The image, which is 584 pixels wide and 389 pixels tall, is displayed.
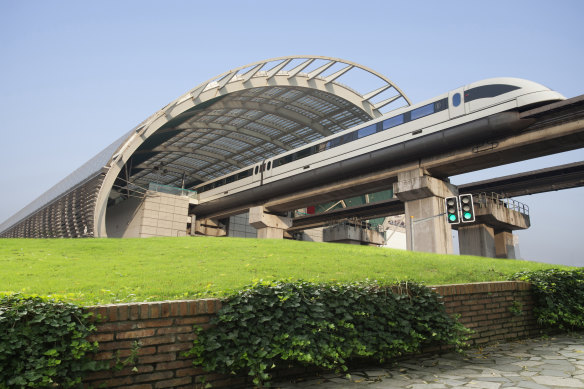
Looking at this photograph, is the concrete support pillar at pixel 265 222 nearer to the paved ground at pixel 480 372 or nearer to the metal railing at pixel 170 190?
the metal railing at pixel 170 190

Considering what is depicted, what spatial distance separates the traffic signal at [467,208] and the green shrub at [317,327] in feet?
29.9

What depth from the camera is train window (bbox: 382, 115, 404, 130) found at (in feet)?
80.0

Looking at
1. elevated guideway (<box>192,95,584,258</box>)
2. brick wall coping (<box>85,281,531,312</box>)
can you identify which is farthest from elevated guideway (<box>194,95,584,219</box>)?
brick wall coping (<box>85,281,531,312</box>)

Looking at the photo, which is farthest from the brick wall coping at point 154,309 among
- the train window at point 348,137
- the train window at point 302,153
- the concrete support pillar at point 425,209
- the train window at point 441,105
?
the train window at point 302,153

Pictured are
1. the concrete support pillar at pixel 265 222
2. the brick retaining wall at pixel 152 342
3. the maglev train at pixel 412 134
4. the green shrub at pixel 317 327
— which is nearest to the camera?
the brick retaining wall at pixel 152 342

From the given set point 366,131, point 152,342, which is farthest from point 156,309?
point 366,131

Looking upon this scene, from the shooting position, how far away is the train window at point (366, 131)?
26.2 metres

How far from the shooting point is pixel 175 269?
924 cm

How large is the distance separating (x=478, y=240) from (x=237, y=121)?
94.4 ft

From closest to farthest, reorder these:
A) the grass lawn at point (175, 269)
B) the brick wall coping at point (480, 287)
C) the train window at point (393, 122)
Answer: the grass lawn at point (175, 269) < the brick wall coping at point (480, 287) < the train window at point (393, 122)

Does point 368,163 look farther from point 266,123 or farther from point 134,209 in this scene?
point 134,209

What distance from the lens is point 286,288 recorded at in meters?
5.33

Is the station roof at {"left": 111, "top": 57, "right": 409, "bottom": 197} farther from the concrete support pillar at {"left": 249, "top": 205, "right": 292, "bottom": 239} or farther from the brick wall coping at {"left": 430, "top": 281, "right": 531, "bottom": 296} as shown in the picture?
the brick wall coping at {"left": 430, "top": 281, "right": 531, "bottom": 296}

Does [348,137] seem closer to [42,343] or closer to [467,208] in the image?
[467,208]
